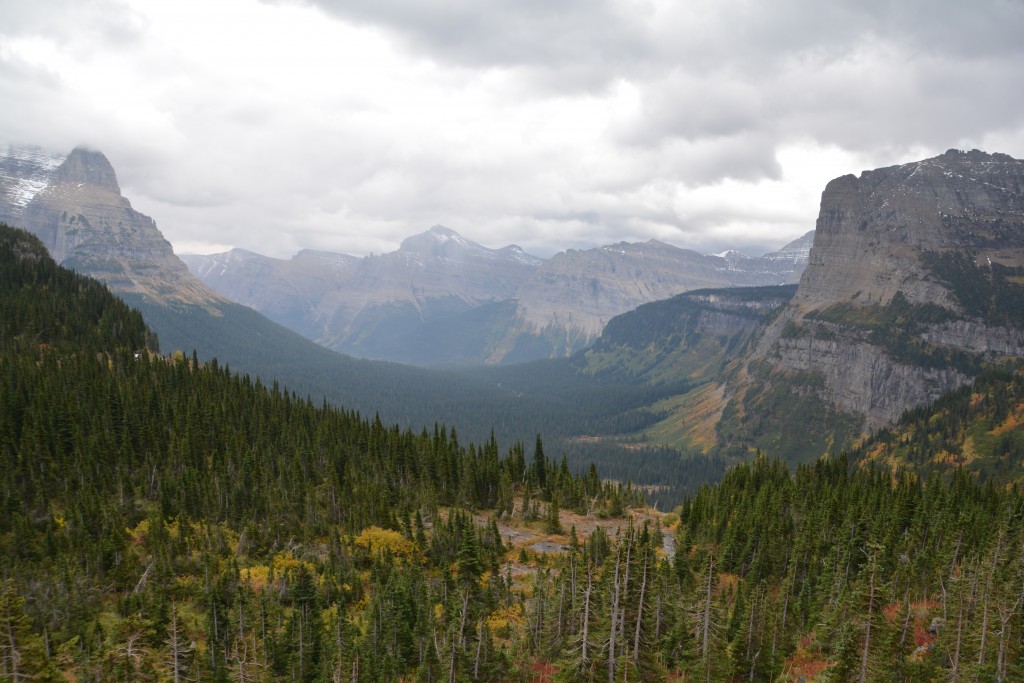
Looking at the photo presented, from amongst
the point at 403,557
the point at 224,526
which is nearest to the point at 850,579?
the point at 403,557

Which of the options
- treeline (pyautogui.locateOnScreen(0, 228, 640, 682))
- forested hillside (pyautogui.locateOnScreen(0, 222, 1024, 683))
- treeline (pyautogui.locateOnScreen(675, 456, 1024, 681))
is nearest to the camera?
treeline (pyautogui.locateOnScreen(675, 456, 1024, 681))

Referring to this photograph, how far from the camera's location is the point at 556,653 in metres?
49.4

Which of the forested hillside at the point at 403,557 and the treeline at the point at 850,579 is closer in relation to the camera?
the treeline at the point at 850,579

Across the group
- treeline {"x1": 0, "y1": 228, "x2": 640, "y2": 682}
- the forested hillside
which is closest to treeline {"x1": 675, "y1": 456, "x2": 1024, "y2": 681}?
the forested hillside

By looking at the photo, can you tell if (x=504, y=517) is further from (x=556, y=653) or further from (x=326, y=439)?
(x=556, y=653)

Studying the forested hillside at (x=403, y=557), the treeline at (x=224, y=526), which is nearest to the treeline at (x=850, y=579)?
the forested hillside at (x=403, y=557)

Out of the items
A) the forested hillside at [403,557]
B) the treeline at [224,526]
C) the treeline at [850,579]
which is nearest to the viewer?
the treeline at [850,579]

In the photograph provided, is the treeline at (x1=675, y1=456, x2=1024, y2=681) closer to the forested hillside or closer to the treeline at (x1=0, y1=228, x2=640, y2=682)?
the forested hillside

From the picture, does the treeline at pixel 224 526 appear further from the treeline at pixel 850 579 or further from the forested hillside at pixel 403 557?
the treeline at pixel 850 579

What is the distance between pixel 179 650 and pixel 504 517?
66.0 metres

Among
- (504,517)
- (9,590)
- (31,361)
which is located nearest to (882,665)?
(9,590)

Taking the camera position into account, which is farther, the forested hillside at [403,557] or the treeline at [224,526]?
the treeline at [224,526]

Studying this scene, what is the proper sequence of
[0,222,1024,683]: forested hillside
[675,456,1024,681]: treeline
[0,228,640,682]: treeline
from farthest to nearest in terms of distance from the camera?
[0,228,640,682]: treeline < [0,222,1024,683]: forested hillside < [675,456,1024,681]: treeline

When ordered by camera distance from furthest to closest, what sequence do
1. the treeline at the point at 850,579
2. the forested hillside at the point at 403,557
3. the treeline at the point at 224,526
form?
the treeline at the point at 224,526
the forested hillside at the point at 403,557
the treeline at the point at 850,579
